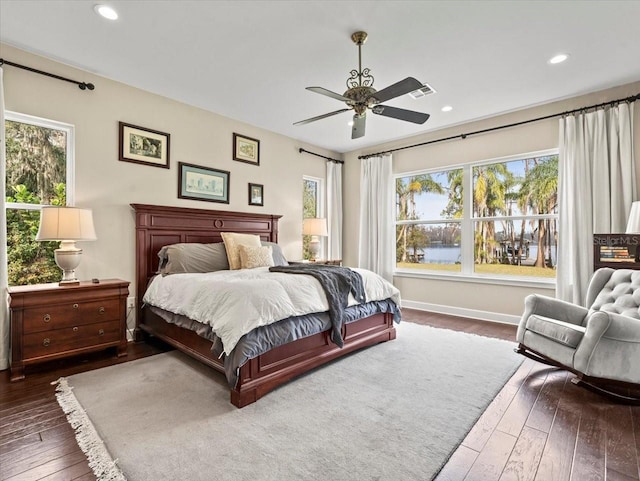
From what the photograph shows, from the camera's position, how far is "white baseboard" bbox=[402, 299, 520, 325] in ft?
14.6

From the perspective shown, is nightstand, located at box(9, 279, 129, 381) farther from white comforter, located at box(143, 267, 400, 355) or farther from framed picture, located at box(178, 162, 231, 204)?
framed picture, located at box(178, 162, 231, 204)

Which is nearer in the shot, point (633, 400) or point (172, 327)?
point (633, 400)

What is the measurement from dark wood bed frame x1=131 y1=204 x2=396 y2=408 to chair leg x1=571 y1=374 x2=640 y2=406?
1683mm

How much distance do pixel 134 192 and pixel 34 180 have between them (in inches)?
34.0

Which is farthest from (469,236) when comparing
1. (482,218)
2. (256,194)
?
(256,194)

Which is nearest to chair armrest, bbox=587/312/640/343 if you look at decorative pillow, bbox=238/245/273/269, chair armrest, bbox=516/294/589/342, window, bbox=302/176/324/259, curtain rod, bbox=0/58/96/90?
chair armrest, bbox=516/294/589/342

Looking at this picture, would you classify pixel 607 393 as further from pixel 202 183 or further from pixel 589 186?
pixel 202 183

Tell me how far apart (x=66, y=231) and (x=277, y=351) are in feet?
6.91

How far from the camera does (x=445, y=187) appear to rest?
5.22 metres

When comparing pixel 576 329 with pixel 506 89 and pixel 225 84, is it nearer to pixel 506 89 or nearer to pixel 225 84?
pixel 506 89

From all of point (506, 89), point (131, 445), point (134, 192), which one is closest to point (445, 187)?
point (506, 89)

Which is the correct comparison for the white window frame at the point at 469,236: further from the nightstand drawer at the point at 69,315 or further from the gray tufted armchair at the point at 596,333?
the nightstand drawer at the point at 69,315

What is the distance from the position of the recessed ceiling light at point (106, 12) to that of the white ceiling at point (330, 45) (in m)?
0.04

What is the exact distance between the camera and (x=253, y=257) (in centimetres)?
382
